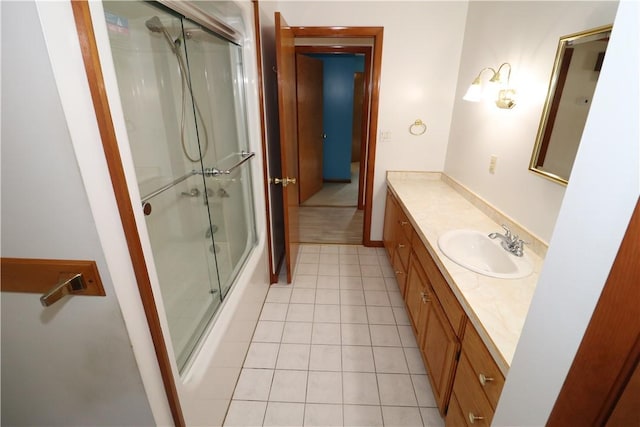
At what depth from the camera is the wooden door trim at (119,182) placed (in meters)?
0.58

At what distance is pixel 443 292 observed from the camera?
4.39 feet

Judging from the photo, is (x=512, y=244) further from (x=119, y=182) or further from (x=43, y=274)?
(x=43, y=274)

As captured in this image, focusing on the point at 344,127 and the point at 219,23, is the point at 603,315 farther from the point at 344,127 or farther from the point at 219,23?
the point at 344,127

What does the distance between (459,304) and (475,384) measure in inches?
10.6

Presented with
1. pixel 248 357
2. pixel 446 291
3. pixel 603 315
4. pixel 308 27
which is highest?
pixel 308 27

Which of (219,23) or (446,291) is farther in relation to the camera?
A: (219,23)

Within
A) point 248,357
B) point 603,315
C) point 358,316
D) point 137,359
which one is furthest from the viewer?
point 358,316

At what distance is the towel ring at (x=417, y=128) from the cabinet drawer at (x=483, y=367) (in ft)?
6.54

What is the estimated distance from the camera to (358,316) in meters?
2.13

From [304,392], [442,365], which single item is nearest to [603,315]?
[442,365]

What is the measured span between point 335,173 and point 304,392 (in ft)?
14.0

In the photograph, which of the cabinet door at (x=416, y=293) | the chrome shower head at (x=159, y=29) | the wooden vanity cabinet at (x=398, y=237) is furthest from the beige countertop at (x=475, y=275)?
the chrome shower head at (x=159, y=29)

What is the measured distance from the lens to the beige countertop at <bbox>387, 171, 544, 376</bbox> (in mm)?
949

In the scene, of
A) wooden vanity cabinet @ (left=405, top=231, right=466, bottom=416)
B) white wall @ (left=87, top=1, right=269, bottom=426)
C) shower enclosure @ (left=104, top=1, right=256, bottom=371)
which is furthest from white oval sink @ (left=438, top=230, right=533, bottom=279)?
shower enclosure @ (left=104, top=1, right=256, bottom=371)
